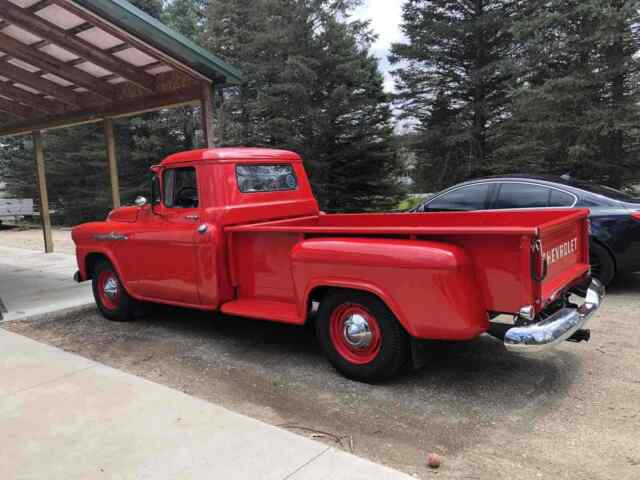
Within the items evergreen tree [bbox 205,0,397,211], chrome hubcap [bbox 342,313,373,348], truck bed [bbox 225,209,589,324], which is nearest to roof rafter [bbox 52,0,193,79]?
truck bed [bbox 225,209,589,324]

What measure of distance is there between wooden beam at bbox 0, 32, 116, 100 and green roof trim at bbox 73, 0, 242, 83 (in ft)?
8.01

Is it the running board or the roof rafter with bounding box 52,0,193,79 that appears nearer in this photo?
the running board

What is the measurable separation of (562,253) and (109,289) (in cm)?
523

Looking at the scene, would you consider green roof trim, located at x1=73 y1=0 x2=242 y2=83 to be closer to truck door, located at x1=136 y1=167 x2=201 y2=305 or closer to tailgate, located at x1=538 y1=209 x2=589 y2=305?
truck door, located at x1=136 y1=167 x2=201 y2=305

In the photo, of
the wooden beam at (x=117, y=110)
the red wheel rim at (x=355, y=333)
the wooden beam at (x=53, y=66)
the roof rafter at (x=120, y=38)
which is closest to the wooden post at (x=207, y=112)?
the wooden beam at (x=117, y=110)

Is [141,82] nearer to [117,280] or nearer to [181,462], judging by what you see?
[117,280]

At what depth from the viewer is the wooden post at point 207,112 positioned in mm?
7984

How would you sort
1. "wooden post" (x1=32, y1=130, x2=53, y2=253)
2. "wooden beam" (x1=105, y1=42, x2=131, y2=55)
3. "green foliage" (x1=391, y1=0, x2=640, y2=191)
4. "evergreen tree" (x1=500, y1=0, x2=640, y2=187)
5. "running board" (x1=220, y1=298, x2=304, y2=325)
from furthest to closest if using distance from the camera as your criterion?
"wooden post" (x1=32, y1=130, x2=53, y2=253), "green foliage" (x1=391, y1=0, x2=640, y2=191), "evergreen tree" (x1=500, y1=0, x2=640, y2=187), "wooden beam" (x1=105, y1=42, x2=131, y2=55), "running board" (x1=220, y1=298, x2=304, y2=325)

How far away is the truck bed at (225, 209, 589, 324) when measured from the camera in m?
3.47

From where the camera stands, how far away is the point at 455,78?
15812 mm

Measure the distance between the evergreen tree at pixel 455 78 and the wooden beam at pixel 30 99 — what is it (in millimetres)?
9922

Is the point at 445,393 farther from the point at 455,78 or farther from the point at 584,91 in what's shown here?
the point at 455,78

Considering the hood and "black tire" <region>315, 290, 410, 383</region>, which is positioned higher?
the hood

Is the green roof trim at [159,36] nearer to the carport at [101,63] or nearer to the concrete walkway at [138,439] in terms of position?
the carport at [101,63]
